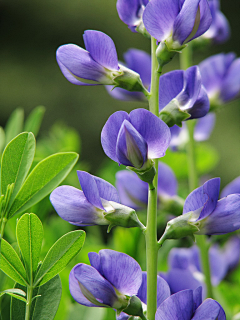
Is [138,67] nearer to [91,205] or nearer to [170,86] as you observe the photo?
[170,86]

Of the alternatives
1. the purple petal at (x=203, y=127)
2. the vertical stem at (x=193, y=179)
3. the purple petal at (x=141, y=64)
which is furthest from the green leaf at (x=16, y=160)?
the purple petal at (x=203, y=127)

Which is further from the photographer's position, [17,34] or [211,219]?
[17,34]

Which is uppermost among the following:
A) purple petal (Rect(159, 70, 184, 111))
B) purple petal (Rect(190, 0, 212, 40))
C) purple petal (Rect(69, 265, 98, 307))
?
purple petal (Rect(190, 0, 212, 40))

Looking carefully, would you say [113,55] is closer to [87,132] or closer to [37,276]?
[37,276]

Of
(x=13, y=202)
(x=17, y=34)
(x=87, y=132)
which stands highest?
(x=13, y=202)

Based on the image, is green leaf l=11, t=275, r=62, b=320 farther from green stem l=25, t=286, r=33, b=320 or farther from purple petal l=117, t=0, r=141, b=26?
purple petal l=117, t=0, r=141, b=26

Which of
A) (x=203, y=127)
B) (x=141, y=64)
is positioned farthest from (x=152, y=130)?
(x=203, y=127)

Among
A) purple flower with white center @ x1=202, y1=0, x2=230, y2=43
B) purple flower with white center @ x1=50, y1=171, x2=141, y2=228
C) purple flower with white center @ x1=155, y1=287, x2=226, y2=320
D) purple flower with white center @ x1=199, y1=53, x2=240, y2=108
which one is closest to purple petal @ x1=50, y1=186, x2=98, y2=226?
purple flower with white center @ x1=50, y1=171, x2=141, y2=228

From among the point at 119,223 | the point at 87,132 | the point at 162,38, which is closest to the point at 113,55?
the point at 162,38
